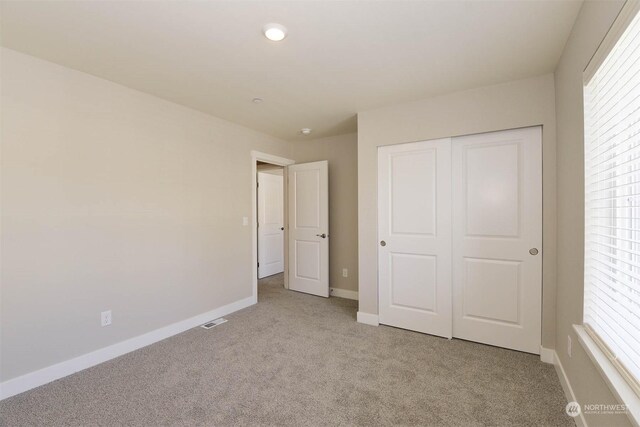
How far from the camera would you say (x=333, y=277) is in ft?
14.5

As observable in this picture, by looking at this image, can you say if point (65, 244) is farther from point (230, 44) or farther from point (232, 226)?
point (230, 44)

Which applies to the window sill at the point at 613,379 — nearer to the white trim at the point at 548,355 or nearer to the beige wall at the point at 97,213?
the white trim at the point at 548,355

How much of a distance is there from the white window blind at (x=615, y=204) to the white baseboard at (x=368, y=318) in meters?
1.90

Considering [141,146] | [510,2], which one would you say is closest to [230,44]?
[141,146]

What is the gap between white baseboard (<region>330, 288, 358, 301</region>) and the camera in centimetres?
423

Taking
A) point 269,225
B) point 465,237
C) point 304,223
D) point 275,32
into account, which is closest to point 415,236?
point 465,237

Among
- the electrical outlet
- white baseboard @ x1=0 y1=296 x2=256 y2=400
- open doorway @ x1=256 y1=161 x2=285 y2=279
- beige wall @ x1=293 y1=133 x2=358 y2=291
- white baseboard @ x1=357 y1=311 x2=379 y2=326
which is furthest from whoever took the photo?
open doorway @ x1=256 y1=161 x2=285 y2=279

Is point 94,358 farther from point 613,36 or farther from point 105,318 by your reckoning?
point 613,36

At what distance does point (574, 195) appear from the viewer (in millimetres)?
1885

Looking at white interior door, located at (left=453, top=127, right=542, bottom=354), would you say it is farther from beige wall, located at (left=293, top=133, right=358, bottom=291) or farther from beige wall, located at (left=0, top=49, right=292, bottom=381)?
beige wall, located at (left=0, top=49, right=292, bottom=381)

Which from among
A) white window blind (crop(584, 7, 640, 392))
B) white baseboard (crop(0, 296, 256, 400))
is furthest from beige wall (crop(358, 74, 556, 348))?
white baseboard (crop(0, 296, 256, 400))

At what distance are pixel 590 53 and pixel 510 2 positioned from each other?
1.65 feet

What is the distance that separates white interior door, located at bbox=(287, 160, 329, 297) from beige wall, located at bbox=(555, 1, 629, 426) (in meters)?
2.69

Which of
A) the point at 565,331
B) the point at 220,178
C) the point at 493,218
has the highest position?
the point at 220,178
